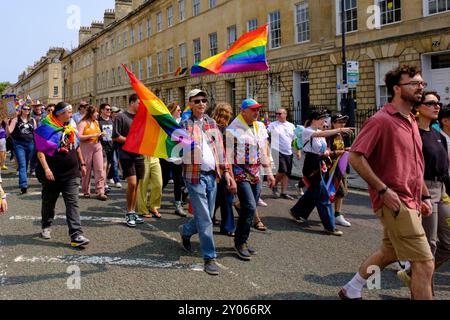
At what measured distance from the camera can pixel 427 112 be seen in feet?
14.4

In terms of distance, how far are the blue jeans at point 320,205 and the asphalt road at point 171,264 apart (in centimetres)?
21

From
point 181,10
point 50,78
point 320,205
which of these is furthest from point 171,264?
point 50,78

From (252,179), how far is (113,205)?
161 inches

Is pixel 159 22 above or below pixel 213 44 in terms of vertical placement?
above

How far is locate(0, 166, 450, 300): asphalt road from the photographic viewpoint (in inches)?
165

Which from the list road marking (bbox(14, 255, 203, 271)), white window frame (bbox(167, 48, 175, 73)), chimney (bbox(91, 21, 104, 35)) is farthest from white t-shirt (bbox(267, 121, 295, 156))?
chimney (bbox(91, 21, 104, 35))

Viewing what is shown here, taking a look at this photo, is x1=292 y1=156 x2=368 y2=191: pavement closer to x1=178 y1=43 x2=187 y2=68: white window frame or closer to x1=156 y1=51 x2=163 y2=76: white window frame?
x1=178 y1=43 x2=187 y2=68: white window frame

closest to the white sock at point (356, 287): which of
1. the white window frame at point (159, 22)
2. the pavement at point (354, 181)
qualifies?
the pavement at point (354, 181)

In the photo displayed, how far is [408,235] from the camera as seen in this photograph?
133 inches

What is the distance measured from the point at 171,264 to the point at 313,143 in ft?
10.2

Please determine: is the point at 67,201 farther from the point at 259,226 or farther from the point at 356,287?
the point at 356,287

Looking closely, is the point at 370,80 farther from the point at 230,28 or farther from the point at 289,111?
the point at 230,28

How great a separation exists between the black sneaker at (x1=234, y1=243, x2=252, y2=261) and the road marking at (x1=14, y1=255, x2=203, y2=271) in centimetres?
56
